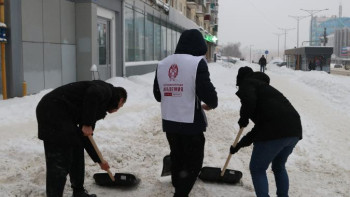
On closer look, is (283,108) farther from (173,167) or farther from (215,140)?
(215,140)

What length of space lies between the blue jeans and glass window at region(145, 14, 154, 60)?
64.1 ft

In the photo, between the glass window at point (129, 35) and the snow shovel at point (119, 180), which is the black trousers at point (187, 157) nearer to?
the snow shovel at point (119, 180)

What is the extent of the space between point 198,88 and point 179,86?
0.63ft

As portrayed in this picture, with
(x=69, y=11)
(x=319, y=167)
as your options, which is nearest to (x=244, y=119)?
(x=319, y=167)

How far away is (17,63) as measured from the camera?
35.2 feet

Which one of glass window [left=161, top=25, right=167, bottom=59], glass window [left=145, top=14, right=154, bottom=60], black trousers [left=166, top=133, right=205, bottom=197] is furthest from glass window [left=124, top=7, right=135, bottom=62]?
black trousers [left=166, top=133, right=205, bottom=197]

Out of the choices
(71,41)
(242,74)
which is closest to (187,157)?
(242,74)

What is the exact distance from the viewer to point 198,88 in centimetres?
366

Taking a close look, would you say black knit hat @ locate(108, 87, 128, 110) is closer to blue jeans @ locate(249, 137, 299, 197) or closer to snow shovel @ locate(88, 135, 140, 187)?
snow shovel @ locate(88, 135, 140, 187)

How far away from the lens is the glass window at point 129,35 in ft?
61.0

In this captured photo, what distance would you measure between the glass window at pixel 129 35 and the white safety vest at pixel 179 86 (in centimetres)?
1495

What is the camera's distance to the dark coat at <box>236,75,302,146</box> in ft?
12.3

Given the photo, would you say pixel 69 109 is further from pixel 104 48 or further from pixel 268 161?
pixel 104 48

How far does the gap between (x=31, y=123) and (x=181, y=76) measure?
5.25 meters
